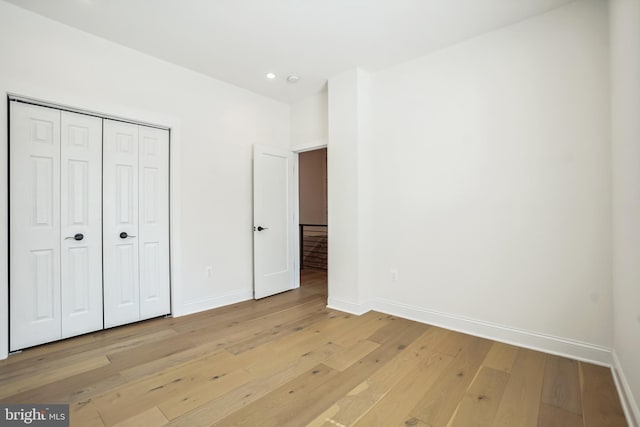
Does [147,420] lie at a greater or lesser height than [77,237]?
lesser

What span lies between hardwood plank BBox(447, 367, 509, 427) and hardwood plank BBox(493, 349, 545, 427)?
4cm

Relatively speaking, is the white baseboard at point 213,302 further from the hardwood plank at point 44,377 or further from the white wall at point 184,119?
the hardwood plank at point 44,377

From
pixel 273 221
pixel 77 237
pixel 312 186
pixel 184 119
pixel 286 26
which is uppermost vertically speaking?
pixel 286 26

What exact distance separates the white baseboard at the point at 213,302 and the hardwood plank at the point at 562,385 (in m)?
3.19

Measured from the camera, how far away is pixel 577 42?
7.80ft

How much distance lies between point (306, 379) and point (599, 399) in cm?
182

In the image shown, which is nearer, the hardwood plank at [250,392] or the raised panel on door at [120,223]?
the hardwood plank at [250,392]

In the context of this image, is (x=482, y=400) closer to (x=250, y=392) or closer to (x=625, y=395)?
(x=625, y=395)

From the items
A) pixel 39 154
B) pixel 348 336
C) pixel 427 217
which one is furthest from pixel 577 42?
pixel 39 154

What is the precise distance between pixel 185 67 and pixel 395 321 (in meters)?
3.64

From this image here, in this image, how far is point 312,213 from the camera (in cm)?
846

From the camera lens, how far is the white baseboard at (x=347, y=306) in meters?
3.45

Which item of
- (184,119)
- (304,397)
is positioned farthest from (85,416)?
(184,119)

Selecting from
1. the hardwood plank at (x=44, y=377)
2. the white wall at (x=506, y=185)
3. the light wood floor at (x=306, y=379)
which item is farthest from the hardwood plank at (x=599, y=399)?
the hardwood plank at (x=44, y=377)
